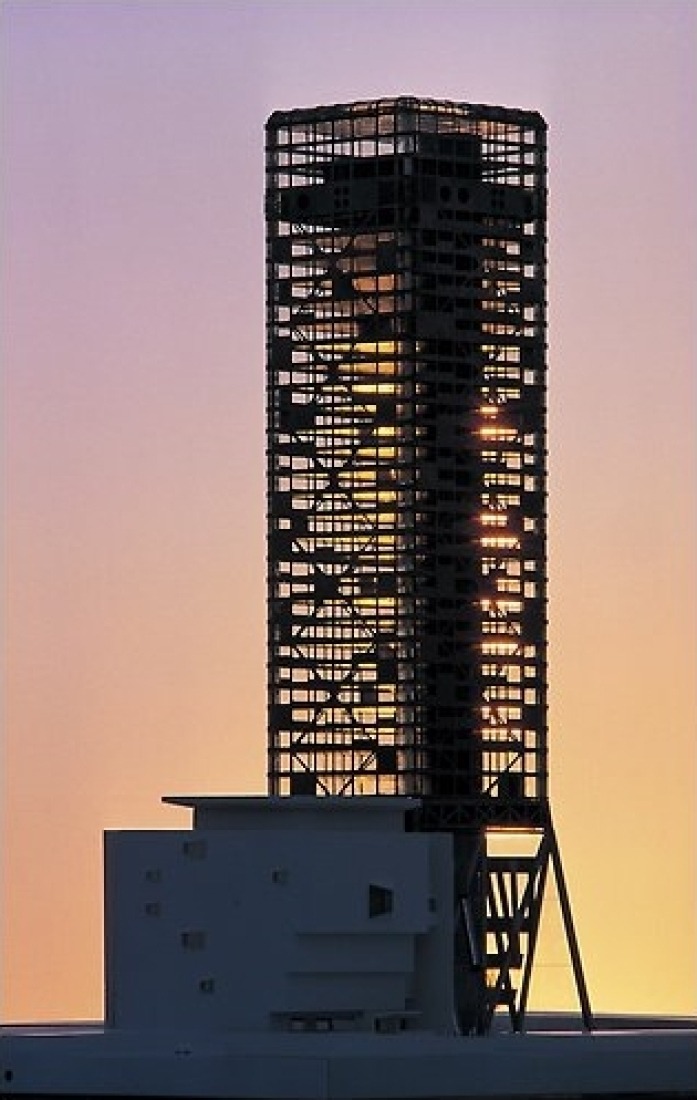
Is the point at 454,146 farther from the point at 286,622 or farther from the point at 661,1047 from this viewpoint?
the point at 661,1047

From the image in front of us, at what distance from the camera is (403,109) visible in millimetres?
164125

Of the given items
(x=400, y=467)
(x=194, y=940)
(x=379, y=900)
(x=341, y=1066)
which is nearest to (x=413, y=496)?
(x=400, y=467)

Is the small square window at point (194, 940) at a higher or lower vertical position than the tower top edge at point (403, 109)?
lower

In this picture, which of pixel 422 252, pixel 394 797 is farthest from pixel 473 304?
pixel 394 797

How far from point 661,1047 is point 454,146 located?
3197 cm

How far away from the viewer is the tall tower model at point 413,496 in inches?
6432

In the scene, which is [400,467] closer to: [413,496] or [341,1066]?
[413,496]

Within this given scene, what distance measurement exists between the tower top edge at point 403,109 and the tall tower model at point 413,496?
11 centimetres

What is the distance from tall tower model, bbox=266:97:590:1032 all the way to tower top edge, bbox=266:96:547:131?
11 centimetres

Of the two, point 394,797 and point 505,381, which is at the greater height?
point 505,381

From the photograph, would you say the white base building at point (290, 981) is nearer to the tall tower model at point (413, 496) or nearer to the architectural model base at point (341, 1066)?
the architectural model base at point (341, 1066)

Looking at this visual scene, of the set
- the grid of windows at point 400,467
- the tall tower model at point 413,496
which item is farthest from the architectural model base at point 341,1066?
the grid of windows at point 400,467

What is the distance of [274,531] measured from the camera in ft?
539

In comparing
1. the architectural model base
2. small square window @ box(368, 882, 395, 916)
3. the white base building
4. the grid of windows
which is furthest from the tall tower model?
the architectural model base
